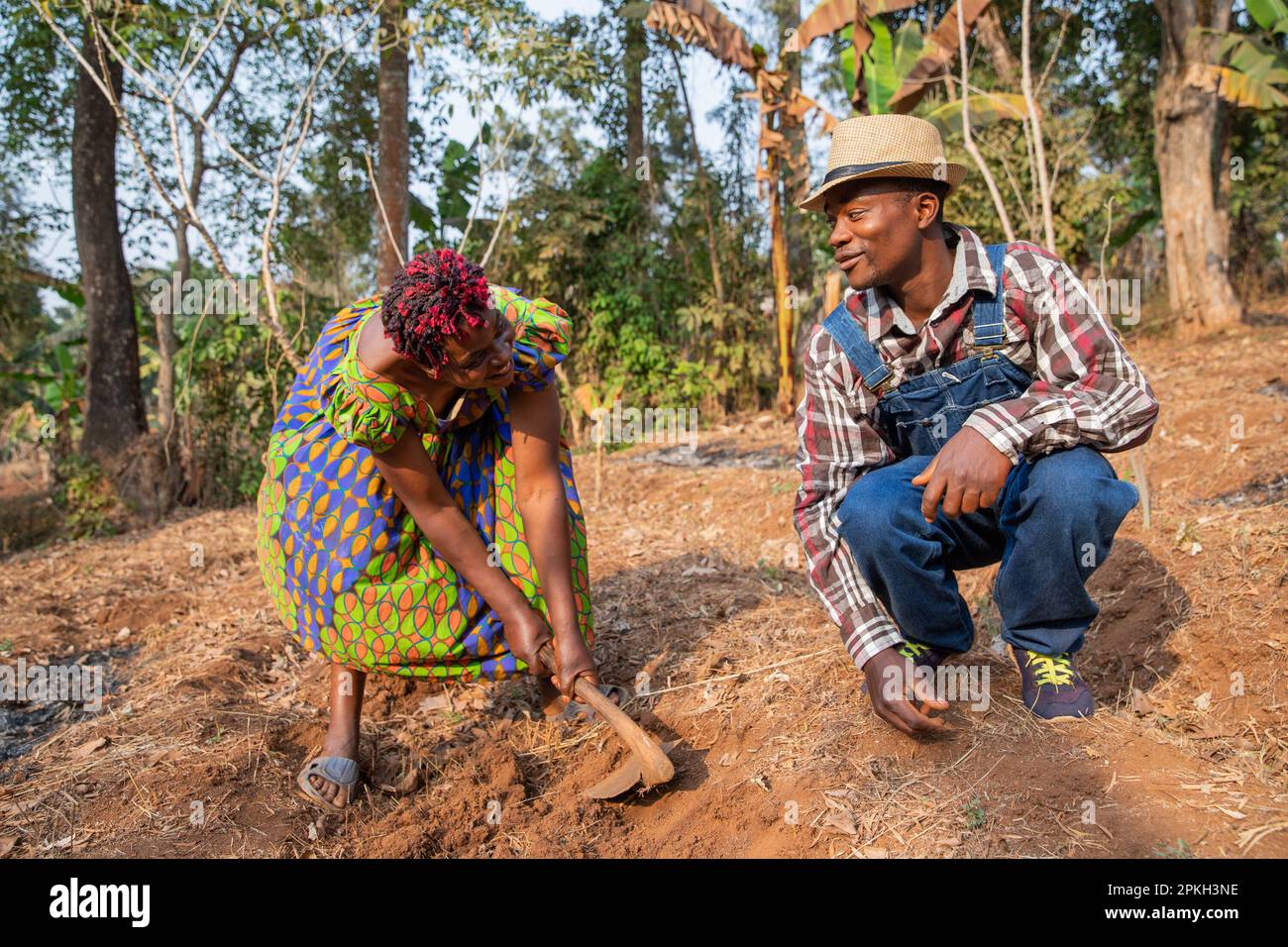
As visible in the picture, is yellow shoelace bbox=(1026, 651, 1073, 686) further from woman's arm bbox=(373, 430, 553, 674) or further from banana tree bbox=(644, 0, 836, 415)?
banana tree bbox=(644, 0, 836, 415)

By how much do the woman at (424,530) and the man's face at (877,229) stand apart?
2.70ft

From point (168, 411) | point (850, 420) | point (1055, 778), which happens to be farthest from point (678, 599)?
point (168, 411)

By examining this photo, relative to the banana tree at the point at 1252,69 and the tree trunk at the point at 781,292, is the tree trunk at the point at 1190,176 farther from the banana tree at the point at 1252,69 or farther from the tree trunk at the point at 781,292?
the tree trunk at the point at 781,292

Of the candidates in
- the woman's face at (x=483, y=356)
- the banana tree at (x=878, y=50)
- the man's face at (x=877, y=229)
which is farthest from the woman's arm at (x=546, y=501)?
the banana tree at (x=878, y=50)

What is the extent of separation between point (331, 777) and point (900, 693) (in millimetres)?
1584

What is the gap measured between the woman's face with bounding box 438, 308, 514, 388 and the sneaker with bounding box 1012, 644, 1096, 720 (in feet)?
4.82

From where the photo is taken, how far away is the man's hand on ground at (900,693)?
2078mm

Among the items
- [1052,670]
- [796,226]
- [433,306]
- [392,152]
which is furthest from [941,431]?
[796,226]

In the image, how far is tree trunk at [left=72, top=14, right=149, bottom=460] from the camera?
24.5 feet

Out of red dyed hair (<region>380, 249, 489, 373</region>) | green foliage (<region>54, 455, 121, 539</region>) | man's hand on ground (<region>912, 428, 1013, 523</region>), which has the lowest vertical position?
green foliage (<region>54, 455, 121, 539</region>)

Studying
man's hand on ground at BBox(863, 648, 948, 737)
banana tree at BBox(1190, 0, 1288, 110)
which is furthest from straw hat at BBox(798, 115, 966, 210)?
banana tree at BBox(1190, 0, 1288, 110)

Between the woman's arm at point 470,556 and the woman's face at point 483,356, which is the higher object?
the woman's face at point 483,356
